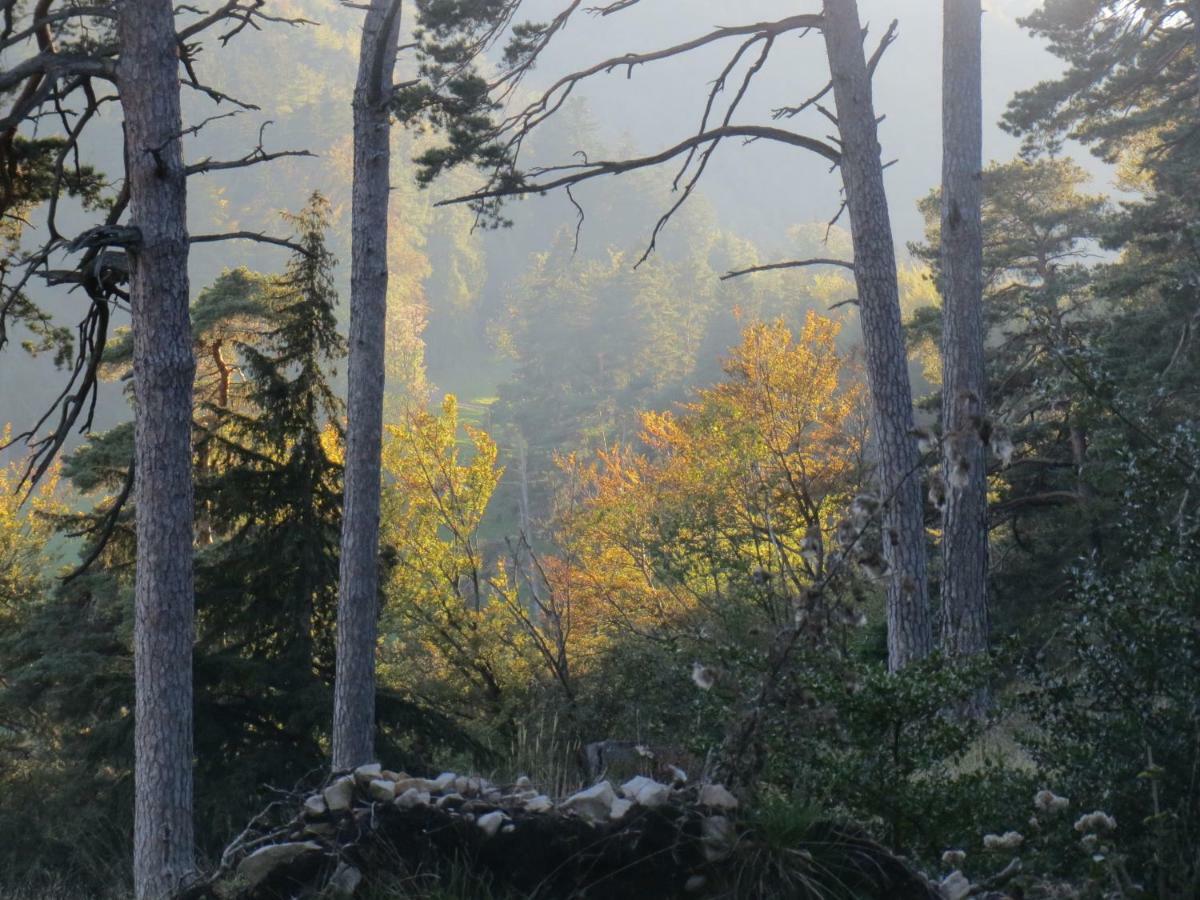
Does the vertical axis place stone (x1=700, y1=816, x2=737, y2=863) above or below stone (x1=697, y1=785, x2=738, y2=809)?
below

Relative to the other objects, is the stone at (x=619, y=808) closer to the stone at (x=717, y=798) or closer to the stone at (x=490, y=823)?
the stone at (x=717, y=798)

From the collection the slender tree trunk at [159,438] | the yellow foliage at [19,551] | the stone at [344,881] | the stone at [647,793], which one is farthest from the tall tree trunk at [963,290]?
the yellow foliage at [19,551]

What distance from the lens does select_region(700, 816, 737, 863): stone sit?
11.5ft

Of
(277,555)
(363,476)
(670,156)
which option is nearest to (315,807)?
(363,476)

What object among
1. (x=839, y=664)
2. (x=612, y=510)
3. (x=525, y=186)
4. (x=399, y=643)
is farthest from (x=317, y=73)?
(x=839, y=664)

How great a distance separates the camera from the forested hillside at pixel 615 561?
374 cm

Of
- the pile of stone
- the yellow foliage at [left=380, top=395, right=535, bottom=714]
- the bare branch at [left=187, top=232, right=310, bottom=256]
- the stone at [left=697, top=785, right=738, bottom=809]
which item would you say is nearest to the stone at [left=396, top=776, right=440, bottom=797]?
the pile of stone

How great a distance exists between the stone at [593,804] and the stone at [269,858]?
0.83m

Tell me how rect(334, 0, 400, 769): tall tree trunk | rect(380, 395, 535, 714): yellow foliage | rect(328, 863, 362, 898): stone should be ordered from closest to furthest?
rect(328, 863, 362, 898): stone, rect(334, 0, 400, 769): tall tree trunk, rect(380, 395, 535, 714): yellow foliage

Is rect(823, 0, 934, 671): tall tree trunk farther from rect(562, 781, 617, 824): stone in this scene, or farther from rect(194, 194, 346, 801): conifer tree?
rect(562, 781, 617, 824): stone

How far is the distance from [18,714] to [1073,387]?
14702 millimetres

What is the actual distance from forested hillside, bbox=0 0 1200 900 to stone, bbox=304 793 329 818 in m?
0.04

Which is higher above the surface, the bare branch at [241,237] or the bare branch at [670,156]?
the bare branch at [670,156]

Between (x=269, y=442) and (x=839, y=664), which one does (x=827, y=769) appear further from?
(x=269, y=442)
